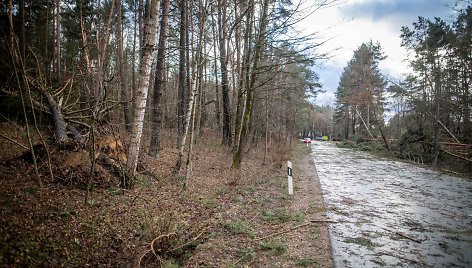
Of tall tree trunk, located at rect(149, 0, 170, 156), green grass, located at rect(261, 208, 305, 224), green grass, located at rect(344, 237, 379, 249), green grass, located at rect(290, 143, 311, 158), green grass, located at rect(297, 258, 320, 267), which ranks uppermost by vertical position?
tall tree trunk, located at rect(149, 0, 170, 156)

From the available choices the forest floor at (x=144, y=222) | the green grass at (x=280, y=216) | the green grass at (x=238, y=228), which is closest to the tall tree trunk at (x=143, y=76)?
the forest floor at (x=144, y=222)

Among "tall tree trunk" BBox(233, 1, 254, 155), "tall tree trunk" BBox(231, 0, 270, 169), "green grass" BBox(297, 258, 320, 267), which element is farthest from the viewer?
"tall tree trunk" BBox(233, 1, 254, 155)

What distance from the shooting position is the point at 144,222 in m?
5.58

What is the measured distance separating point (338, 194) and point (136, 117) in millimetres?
6815

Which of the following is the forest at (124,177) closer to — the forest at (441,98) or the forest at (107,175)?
the forest at (107,175)

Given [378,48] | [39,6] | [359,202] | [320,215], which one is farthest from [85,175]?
[378,48]

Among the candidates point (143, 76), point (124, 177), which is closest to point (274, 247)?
point (124, 177)

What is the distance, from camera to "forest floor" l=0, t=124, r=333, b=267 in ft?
14.0

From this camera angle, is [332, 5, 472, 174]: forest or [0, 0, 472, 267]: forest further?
[332, 5, 472, 174]: forest

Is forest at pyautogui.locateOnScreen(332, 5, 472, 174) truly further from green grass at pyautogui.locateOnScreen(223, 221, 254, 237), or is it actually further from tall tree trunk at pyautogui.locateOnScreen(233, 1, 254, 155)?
green grass at pyautogui.locateOnScreen(223, 221, 254, 237)

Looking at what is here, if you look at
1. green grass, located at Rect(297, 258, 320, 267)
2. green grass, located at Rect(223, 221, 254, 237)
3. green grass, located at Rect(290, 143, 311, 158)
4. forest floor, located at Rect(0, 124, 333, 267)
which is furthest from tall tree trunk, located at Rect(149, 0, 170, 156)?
green grass, located at Rect(290, 143, 311, 158)

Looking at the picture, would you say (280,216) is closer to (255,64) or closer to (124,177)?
(124,177)

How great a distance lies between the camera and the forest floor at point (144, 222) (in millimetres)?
4277

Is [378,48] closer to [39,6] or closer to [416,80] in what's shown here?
[416,80]
